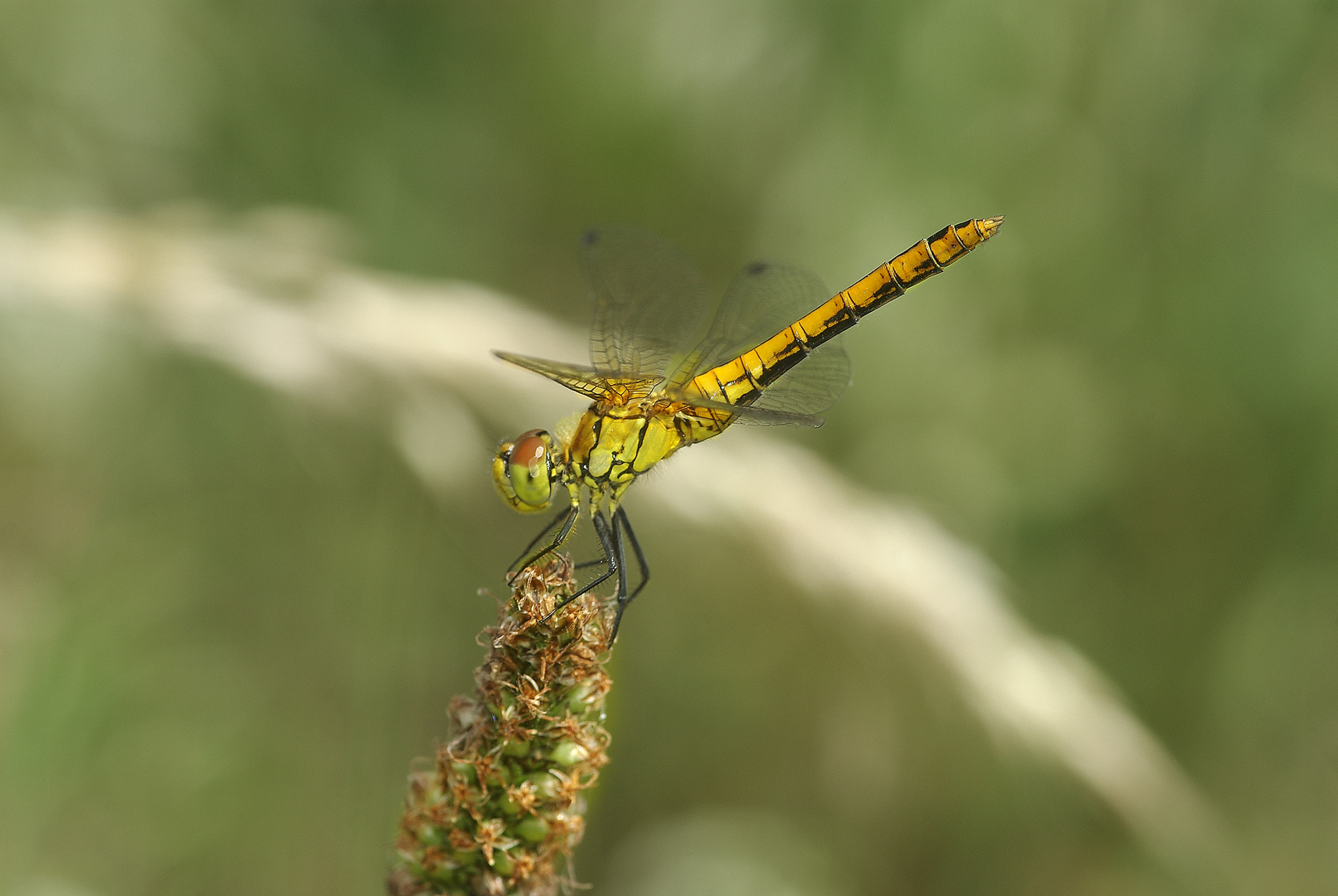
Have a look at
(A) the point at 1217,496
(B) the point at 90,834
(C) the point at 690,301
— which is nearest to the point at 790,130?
(C) the point at 690,301

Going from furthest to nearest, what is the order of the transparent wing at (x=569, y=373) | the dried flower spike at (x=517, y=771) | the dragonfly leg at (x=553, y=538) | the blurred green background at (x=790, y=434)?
the blurred green background at (x=790, y=434) → the transparent wing at (x=569, y=373) → the dragonfly leg at (x=553, y=538) → the dried flower spike at (x=517, y=771)

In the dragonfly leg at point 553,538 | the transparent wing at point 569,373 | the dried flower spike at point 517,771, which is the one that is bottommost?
the dried flower spike at point 517,771

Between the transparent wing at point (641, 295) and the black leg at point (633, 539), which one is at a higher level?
the transparent wing at point (641, 295)

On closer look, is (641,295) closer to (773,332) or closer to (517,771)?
(773,332)

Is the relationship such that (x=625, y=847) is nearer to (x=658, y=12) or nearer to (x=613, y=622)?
(x=613, y=622)

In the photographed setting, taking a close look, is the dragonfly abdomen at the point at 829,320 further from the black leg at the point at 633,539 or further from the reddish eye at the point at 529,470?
the reddish eye at the point at 529,470

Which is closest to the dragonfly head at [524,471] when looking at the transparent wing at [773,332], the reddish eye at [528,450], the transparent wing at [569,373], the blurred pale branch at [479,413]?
the reddish eye at [528,450]
